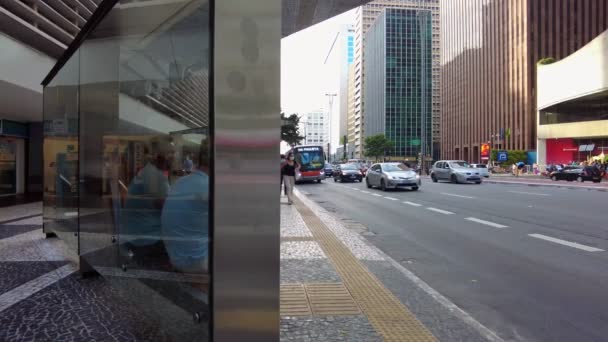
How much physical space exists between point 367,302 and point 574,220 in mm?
7986

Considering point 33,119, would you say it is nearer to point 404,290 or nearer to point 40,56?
point 40,56

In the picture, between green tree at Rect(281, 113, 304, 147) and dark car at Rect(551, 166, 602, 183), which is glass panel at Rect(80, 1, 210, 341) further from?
dark car at Rect(551, 166, 602, 183)

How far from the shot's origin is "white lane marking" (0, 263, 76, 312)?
415 centimetres

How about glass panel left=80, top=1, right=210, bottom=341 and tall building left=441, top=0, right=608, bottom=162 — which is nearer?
glass panel left=80, top=1, right=210, bottom=341

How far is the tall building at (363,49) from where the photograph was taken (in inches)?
5295

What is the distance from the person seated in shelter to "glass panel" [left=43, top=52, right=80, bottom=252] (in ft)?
7.15

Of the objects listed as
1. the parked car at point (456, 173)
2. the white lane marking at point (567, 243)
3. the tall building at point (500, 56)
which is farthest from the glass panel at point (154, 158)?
the tall building at point (500, 56)

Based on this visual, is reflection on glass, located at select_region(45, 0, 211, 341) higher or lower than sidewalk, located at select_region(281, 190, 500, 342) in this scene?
higher

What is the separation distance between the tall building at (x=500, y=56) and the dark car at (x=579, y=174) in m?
35.3

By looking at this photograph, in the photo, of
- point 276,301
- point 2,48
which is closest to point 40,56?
point 2,48

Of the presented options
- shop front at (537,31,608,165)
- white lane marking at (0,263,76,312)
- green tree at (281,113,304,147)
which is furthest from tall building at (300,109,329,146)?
white lane marking at (0,263,76,312)

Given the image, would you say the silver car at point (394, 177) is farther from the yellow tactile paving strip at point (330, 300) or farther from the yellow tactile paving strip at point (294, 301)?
the yellow tactile paving strip at point (294, 301)

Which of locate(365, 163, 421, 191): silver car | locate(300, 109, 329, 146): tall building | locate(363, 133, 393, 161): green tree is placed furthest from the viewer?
locate(300, 109, 329, 146): tall building

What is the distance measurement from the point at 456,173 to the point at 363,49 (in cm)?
12613
